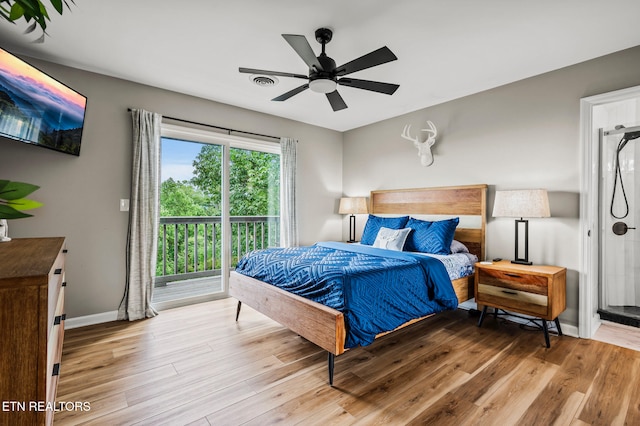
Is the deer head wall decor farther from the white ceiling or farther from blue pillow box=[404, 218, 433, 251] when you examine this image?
blue pillow box=[404, 218, 433, 251]

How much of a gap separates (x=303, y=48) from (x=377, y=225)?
8.70ft

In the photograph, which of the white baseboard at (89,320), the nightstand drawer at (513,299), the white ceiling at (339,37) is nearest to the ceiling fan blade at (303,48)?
the white ceiling at (339,37)

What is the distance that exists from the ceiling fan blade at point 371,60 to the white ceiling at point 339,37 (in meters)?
0.35

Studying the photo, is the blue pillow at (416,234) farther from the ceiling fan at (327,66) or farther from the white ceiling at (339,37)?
the ceiling fan at (327,66)

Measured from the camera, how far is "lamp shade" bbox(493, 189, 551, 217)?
2.90m

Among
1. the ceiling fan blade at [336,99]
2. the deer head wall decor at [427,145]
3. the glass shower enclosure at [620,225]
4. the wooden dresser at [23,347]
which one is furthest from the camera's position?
the deer head wall decor at [427,145]

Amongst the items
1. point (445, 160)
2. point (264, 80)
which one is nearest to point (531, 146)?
point (445, 160)

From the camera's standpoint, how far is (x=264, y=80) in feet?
10.9

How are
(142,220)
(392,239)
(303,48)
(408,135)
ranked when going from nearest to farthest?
1. (303,48)
2. (142,220)
3. (392,239)
4. (408,135)

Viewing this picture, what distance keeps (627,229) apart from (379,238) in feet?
9.33

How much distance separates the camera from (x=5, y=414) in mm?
942

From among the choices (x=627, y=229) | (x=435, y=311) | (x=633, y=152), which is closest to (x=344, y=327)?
(x=435, y=311)

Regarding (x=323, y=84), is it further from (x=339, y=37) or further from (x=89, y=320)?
(x=89, y=320)

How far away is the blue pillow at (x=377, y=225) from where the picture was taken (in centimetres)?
410
